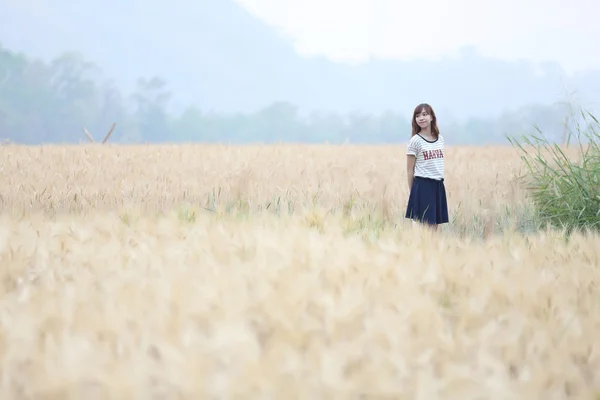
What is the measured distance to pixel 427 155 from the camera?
560 centimetres

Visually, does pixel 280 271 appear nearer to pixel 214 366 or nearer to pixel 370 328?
pixel 370 328

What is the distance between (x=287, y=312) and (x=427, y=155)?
3.77 m

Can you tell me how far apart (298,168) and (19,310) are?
660 cm

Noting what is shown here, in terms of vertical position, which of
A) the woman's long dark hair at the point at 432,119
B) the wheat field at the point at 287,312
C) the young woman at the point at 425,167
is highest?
the woman's long dark hair at the point at 432,119

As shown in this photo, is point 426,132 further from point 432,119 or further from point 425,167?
point 425,167

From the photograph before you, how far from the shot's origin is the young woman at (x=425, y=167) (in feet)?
18.3

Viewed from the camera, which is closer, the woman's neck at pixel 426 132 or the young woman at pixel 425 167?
the young woman at pixel 425 167

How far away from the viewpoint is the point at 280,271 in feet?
8.40

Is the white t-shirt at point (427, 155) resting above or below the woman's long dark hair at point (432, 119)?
below

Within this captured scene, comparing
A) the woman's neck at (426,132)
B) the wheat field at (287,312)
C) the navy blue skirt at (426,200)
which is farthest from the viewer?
the woman's neck at (426,132)

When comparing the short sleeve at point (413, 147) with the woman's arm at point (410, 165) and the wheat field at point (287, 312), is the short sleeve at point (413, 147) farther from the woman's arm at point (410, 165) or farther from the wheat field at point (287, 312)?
the wheat field at point (287, 312)

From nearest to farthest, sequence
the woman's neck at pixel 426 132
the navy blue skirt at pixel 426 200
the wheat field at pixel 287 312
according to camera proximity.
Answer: the wheat field at pixel 287 312 < the navy blue skirt at pixel 426 200 < the woman's neck at pixel 426 132

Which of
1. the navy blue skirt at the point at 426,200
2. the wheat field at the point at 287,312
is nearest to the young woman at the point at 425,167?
the navy blue skirt at the point at 426,200

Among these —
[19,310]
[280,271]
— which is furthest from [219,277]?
[19,310]
